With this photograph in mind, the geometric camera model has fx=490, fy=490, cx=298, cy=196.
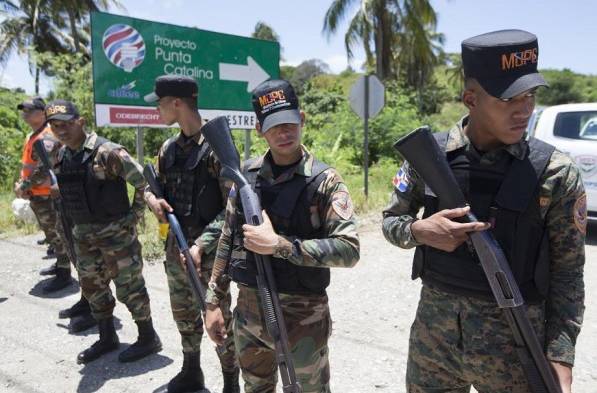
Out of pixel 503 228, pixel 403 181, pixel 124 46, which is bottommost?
pixel 503 228

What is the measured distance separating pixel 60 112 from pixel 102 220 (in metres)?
0.76

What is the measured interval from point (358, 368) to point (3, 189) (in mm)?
8903

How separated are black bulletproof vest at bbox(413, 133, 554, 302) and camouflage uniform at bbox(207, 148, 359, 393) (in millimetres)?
397

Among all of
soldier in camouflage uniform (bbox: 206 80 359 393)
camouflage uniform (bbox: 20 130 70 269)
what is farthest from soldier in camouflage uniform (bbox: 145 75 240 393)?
camouflage uniform (bbox: 20 130 70 269)

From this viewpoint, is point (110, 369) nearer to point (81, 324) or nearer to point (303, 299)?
point (81, 324)

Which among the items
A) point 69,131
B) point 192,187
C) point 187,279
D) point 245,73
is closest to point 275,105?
point 192,187

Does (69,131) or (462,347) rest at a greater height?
(69,131)

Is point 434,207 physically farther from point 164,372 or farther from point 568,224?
point 164,372

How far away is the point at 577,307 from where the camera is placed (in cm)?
146

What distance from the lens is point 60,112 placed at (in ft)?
10.5

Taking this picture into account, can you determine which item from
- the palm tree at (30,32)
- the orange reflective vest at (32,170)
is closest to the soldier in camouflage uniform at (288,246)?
the orange reflective vest at (32,170)

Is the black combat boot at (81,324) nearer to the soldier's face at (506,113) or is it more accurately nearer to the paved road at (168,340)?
the paved road at (168,340)

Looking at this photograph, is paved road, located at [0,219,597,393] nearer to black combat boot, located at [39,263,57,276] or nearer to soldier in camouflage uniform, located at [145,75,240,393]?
black combat boot, located at [39,263,57,276]

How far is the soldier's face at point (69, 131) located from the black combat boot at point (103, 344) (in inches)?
49.1
